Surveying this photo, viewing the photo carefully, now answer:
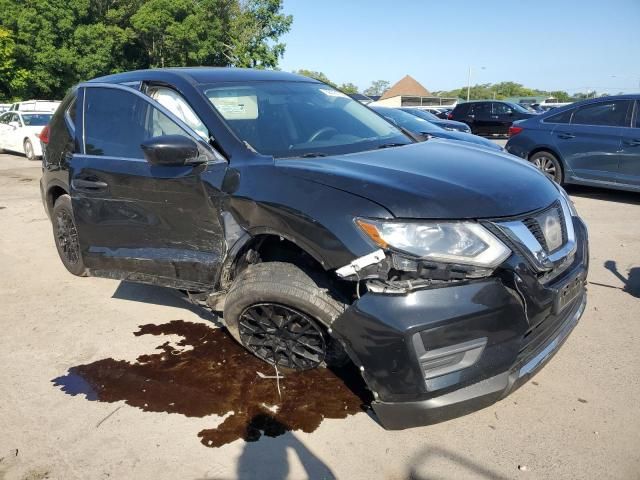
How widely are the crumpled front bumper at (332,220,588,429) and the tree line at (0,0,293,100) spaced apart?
35.4 meters

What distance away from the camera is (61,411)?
9.53ft

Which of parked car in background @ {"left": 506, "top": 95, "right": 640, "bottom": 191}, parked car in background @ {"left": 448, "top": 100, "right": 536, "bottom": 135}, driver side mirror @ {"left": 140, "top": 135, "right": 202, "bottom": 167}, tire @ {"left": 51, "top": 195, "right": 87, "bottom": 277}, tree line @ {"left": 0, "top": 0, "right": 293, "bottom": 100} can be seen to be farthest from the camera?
tree line @ {"left": 0, "top": 0, "right": 293, "bottom": 100}

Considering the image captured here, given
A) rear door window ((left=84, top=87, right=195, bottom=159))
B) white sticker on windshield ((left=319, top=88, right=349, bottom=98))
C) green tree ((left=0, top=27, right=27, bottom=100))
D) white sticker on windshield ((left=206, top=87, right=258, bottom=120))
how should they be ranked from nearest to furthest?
white sticker on windshield ((left=206, top=87, right=258, bottom=120))
rear door window ((left=84, top=87, right=195, bottom=159))
white sticker on windshield ((left=319, top=88, right=349, bottom=98))
green tree ((left=0, top=27, right=27, bottom=100))

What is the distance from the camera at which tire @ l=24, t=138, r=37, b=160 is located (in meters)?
15.6

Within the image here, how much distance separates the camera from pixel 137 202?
3.39 m

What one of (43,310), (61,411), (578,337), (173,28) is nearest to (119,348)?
(61,411)

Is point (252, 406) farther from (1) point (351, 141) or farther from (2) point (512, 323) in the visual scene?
(1) point (351, 141)

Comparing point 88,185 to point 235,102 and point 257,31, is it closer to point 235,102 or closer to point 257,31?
point 235,102

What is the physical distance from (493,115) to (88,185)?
1813 centimetres

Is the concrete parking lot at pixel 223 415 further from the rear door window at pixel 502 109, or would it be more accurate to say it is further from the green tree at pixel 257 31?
the green tree at pixel 257 31

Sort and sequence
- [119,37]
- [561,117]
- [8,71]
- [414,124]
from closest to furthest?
[561,117], [414,124], [8,71], [119,37]

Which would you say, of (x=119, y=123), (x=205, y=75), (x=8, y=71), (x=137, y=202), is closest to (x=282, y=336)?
(x=137, y=202)

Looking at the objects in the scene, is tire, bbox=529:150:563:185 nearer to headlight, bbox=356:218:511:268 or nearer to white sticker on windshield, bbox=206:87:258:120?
white sticker on windshield, bbox=206:87:258:120

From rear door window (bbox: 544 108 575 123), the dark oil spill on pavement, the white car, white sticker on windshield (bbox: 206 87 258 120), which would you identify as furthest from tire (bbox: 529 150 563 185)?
the white car
